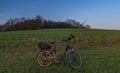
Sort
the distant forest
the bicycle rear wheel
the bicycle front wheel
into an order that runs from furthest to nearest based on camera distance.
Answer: the distant forest → the bicycle rear wheel → the bicycle front wheel

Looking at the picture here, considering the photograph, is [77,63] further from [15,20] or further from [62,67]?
[15,20]

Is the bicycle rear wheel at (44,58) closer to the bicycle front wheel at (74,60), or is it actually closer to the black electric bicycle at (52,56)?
the black electric bicycle at (52,56)

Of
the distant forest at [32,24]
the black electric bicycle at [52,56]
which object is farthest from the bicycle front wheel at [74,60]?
the distant forest at [32,24]

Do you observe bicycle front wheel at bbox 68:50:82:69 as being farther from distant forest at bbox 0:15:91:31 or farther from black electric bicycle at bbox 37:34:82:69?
distant forest at bbox 0:15:91:31

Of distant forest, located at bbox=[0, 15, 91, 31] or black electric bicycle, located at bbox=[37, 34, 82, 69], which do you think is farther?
distant forest, located at bbox=[0, 15, 91, 31]

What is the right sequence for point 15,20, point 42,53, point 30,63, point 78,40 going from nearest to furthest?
point 42,53 → point 30,63 → point 78,40 → point 15,20

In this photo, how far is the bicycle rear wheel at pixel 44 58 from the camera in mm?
9097

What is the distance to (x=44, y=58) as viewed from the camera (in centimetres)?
916

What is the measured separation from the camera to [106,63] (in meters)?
9.66

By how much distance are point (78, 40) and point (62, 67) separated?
15.2 m

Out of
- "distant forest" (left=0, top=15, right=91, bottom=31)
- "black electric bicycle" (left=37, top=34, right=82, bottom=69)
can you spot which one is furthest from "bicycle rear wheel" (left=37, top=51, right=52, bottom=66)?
"distant forest" (left=0, top=15, right=91, bottom=31)

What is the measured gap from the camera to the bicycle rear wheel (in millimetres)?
9097

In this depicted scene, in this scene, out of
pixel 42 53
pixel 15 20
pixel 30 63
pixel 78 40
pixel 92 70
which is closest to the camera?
pixel 92 70

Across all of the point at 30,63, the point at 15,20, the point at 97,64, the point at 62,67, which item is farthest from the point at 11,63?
the point at 15,20
